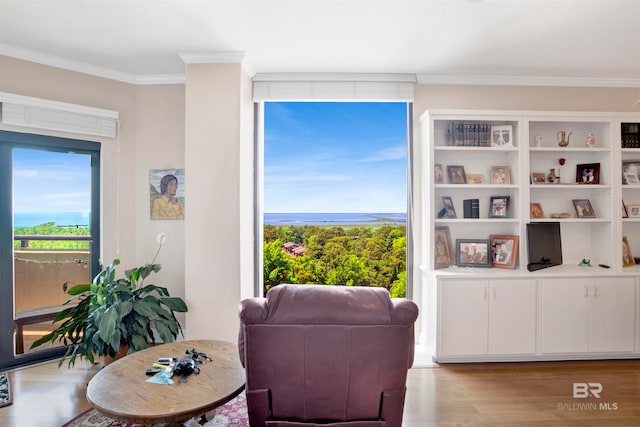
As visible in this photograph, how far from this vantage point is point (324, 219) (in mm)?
3816

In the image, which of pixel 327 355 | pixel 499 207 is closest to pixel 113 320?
pixel 327 355

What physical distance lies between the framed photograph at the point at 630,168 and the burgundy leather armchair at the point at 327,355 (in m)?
3.40

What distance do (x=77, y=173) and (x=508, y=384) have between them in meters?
4.29

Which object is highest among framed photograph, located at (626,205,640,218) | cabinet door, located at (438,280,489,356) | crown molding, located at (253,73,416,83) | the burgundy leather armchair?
crown molding, located at (253,73,416,83)

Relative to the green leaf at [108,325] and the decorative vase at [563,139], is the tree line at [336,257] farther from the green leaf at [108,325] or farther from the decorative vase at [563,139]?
the decorative vase at [563,139]

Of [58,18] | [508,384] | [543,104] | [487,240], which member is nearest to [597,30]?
[543,104]

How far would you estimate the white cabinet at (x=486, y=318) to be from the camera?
3.01 metres

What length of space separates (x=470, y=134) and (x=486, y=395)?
2.28 m

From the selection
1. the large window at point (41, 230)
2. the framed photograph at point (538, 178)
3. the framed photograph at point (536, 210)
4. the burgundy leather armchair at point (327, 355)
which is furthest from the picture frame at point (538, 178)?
the large window at point (41, 230)

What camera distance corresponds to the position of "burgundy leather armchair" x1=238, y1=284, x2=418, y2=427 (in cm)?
138

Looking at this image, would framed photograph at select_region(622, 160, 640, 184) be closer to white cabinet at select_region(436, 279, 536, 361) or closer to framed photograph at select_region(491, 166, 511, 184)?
framed photograph at select_region(491, 166, 511, 184)

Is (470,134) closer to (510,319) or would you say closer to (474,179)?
(474,179)

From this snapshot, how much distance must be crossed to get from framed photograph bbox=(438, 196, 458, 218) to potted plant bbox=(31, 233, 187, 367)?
2.58 m

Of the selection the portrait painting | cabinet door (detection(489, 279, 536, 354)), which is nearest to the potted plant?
the portrait painting
